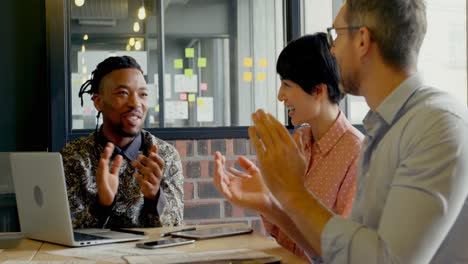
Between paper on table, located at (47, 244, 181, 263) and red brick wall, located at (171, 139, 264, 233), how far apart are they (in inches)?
50.7

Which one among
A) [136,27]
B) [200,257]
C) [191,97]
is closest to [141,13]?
[136,27]

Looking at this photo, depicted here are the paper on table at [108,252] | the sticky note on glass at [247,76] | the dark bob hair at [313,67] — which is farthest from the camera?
the sticky note on glass at [247,76]

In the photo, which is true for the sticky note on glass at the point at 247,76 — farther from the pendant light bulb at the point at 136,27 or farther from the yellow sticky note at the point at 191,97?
the pendant light bulb at the point at 136,27

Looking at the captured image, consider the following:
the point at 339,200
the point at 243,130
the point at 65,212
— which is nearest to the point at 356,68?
the point at 339,200

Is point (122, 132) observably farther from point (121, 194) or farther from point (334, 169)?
point (334, 169)

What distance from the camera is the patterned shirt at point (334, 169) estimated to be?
2193 millimetres

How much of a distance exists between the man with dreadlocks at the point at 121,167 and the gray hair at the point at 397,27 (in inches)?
43.7

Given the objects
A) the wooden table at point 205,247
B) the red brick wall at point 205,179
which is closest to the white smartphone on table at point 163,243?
the wooden table at point 205,247

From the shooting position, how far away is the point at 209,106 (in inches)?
132

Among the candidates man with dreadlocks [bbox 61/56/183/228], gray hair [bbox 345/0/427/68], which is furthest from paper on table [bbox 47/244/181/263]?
gray hair [bbox 345/0/427/68]

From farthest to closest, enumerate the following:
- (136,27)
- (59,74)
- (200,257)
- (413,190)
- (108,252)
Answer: (136,27)
(59,74)
(108,252)
(200,257)
(413,190)

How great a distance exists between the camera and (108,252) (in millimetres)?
1880

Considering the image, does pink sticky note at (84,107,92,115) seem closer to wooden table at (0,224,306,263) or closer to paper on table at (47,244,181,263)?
wooden table at (0,224,306,263)

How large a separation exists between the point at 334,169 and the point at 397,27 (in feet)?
2.75
